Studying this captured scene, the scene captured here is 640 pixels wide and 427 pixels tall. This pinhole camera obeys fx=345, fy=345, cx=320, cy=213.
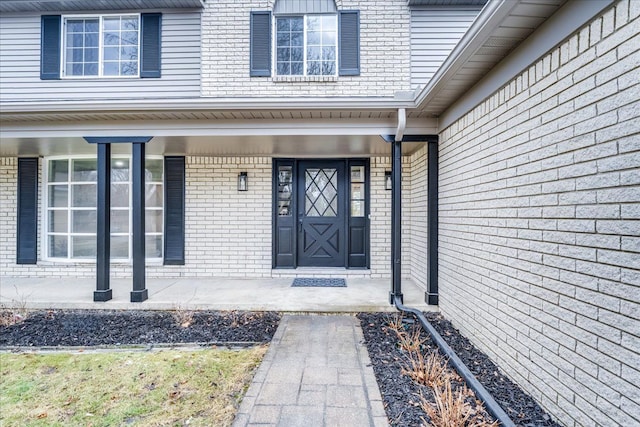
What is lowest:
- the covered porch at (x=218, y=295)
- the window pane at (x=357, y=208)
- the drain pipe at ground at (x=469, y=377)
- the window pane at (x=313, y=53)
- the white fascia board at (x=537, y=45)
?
the drain pipe at ground at (x=469, y=377)

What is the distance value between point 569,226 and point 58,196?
23.3ft

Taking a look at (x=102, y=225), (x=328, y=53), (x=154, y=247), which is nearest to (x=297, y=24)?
(x=328, y=53)

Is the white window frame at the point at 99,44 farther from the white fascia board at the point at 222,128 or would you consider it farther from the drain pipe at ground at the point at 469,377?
the drain pipe at ground at the point at 469,377

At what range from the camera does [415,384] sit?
242cm

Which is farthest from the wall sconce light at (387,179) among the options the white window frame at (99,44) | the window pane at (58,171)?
the window pane at (58,171)

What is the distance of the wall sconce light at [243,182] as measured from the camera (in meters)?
5.64

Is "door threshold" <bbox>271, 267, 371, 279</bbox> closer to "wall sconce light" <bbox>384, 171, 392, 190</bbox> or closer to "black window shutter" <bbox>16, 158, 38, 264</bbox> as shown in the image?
"wall sconce light" <bbox>384, 171, 392, 190</bbox>

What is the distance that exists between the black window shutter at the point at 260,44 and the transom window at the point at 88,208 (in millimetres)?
2309

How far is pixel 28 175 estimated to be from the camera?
5797 millimetres

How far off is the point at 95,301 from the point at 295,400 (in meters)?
3.32

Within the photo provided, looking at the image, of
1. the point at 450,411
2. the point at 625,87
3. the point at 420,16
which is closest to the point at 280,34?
the point at 420,16

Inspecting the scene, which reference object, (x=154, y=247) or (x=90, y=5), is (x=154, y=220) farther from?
(x=90, y=5)

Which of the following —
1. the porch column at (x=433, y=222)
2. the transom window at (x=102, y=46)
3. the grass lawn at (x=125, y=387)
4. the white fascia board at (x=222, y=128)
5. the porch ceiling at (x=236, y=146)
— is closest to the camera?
the grass lawn at (x=125, y=387)

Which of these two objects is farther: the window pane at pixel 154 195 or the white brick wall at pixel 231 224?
the window pane at pixel 154 195
